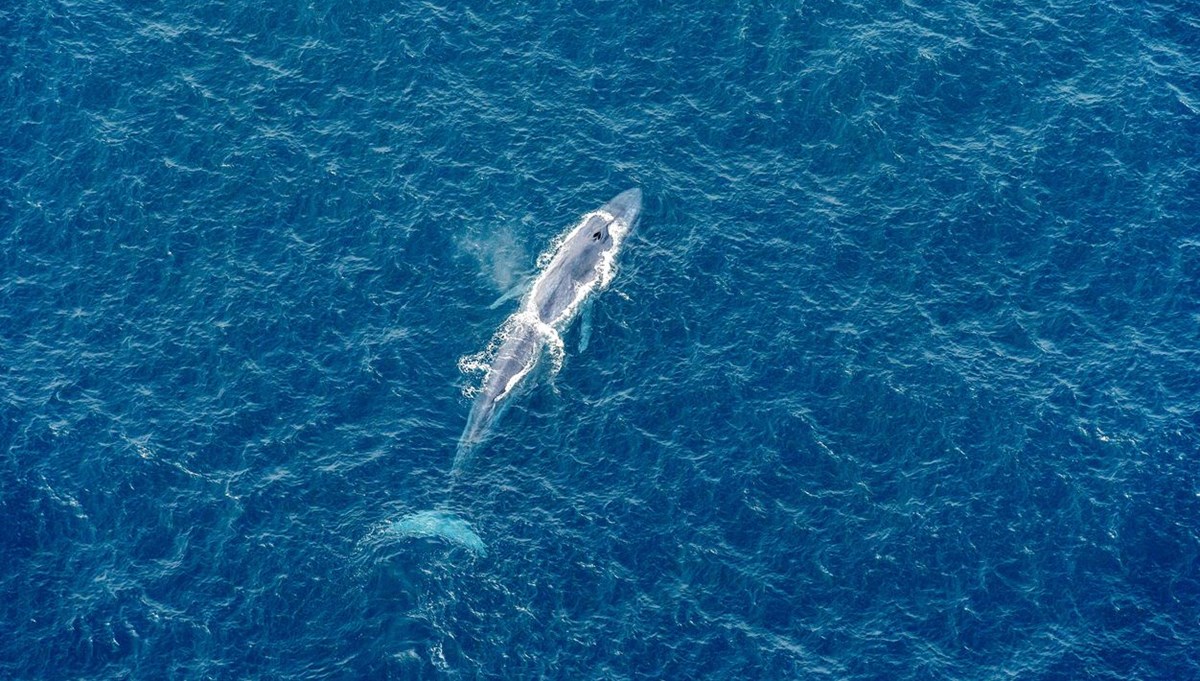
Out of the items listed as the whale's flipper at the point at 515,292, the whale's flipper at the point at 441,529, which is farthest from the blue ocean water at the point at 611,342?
the whale's flipper at the point at 515,292

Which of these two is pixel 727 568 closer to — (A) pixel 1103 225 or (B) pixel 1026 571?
(B) pixel 1026 571

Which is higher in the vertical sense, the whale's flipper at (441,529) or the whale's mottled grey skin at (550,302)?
the whale's mottled grey skin at (550,302)

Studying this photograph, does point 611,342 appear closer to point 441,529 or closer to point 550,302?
point 550,302

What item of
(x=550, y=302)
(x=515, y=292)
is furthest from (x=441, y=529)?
(x=515, y=292)

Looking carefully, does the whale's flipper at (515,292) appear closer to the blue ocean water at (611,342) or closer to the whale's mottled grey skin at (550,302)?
the whale's mottled grey skin at (550,302)

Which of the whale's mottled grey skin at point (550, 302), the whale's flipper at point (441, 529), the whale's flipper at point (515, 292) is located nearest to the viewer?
the whale's flipper at point (441, 529)

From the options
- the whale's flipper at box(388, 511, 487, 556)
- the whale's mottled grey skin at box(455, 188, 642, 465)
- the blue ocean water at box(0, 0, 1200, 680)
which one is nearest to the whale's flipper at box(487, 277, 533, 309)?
the whale's mottled grey skin at box(455, 188, 642, 465)
